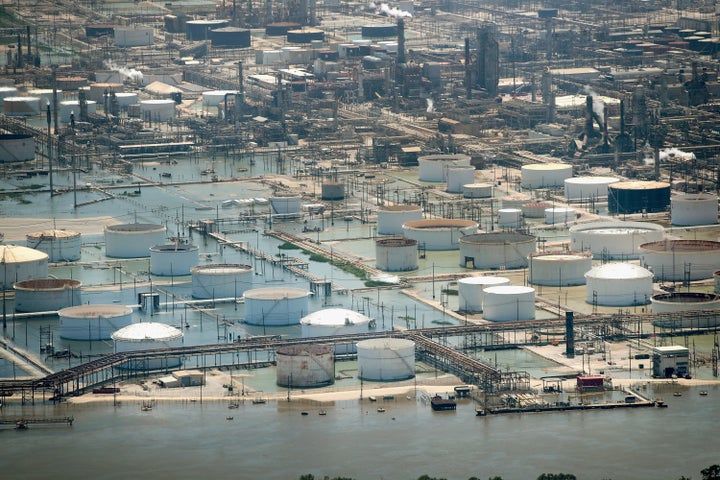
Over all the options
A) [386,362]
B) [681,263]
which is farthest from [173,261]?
[681,263]

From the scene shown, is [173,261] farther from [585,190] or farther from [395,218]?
[585,190]

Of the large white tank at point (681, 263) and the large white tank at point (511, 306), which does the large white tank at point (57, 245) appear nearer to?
the large white tank at point (511, 306)

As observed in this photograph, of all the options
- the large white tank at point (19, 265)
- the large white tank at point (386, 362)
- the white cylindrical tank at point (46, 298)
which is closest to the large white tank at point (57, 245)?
the large white tank at point (19, 265)

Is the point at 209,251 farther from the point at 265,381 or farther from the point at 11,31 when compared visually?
the point at 11,31

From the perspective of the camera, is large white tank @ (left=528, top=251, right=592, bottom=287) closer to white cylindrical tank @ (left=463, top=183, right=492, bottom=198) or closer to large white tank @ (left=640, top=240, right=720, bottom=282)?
large white tank @ (left=640, top=240, right=720, bottom=282)

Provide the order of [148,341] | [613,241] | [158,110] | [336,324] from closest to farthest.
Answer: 1. [148,341]
2. [336,324]
3. [613,241]
4. [158,110]

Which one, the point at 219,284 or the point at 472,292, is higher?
the point at 472,292
